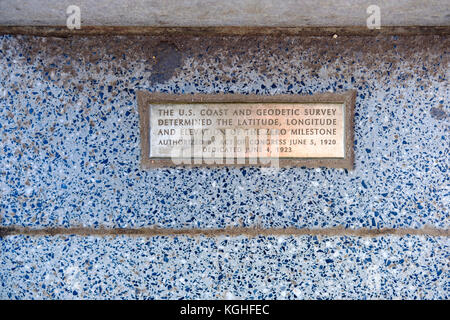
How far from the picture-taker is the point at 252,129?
1.38 meters

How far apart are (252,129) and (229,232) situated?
0.43 meters

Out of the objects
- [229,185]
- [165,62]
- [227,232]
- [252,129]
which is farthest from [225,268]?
[165,62]

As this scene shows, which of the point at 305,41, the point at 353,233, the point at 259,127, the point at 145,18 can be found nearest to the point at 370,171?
the point at 353,233

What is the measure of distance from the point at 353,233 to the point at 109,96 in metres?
1.15

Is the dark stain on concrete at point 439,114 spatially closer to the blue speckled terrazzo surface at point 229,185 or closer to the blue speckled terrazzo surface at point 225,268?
the blue speckled terrazzo surface at point 229,185

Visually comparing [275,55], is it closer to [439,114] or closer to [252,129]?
[252,129]

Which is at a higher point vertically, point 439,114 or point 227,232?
point 439,114

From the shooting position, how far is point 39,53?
1399 millimetres

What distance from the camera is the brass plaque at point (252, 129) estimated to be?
4.51ft

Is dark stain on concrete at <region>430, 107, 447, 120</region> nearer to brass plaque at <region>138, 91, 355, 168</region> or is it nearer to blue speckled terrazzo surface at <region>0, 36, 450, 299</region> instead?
blue speckled terrazzo surface at <region>0, 36, 450, 299</region>

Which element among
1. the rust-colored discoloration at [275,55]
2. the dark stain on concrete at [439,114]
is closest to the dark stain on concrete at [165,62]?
the rust-colored discoloration at [275,55]

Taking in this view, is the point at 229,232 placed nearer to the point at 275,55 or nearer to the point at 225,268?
the point at 225,268

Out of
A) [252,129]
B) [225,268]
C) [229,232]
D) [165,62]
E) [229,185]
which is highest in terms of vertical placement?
[165,62]

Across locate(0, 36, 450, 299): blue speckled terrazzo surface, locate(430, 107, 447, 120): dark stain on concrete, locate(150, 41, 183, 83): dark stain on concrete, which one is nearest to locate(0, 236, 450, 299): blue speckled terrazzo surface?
locate(0, 36, 450, 299): blue speckled terrazzo surface
